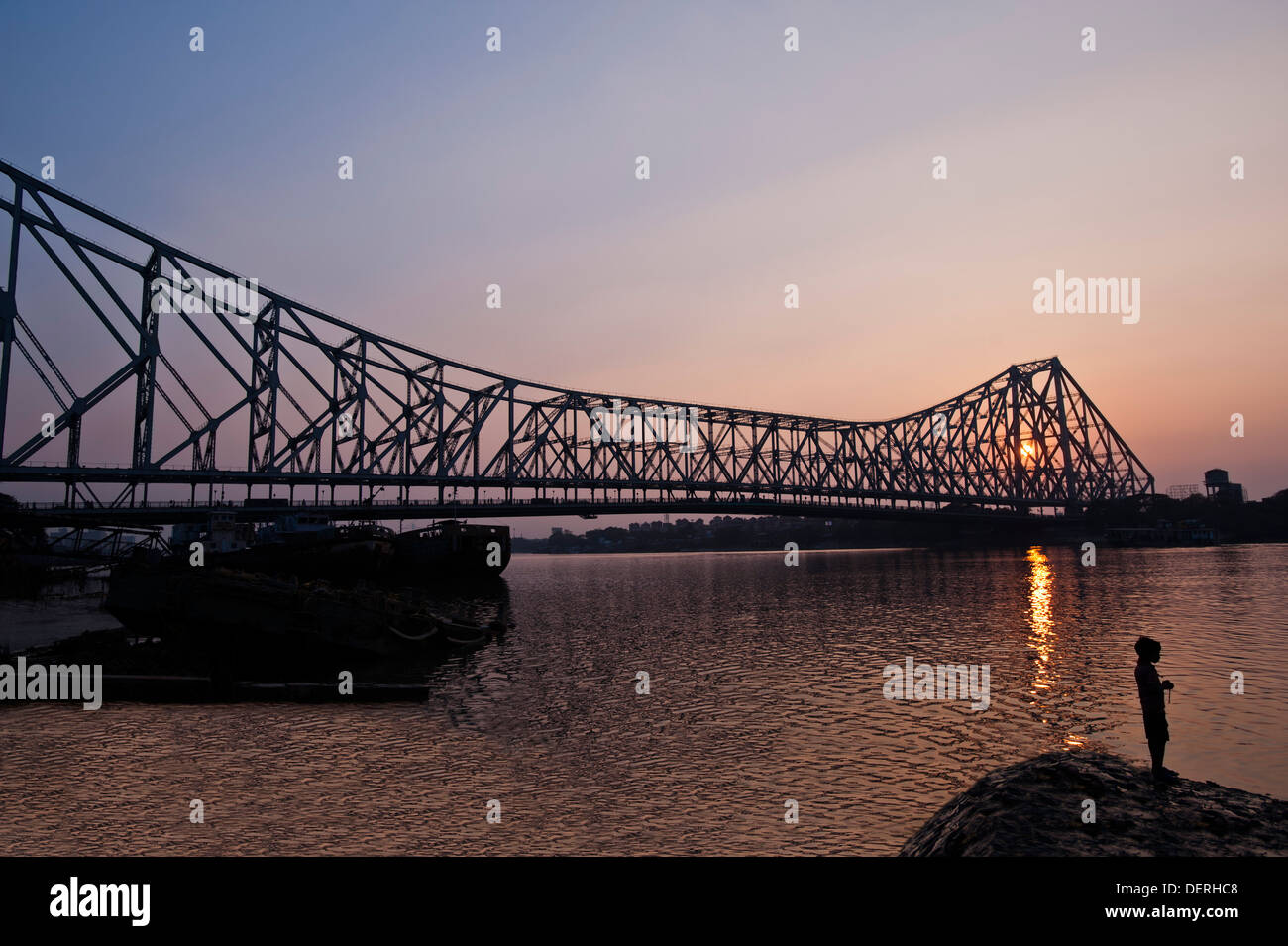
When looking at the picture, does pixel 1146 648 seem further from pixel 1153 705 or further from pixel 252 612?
pixel 252 612

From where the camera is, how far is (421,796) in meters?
14.0

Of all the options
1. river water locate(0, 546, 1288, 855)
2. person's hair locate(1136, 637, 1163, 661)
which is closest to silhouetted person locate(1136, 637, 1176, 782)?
person's hair locate(1136, 637, 1163, 661)

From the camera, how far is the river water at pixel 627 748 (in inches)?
486

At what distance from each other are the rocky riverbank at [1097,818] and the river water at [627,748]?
1.93 m

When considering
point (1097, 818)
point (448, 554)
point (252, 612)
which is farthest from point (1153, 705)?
point (448, 554)

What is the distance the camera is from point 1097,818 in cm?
920

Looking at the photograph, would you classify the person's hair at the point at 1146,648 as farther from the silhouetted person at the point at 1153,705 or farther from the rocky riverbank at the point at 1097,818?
the rocky riverbank at the point at 1097,818

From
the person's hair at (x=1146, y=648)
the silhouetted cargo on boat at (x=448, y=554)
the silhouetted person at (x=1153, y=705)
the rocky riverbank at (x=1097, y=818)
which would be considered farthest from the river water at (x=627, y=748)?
the silhouetted cargo on boat at (x=448, y=554)

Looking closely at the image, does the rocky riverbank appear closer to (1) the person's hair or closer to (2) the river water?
(1) the person's hair

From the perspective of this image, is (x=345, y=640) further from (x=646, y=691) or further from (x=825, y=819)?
(x=825, y=819)

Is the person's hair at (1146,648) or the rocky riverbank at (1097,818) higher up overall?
the person's hair at (1146,648)

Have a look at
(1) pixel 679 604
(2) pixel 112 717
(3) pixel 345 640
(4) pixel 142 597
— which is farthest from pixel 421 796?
(1) pixel 679 604

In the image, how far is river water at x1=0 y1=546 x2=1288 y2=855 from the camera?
12.3 metres
